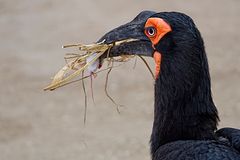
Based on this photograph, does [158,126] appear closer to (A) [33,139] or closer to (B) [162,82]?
(B) [162,82]

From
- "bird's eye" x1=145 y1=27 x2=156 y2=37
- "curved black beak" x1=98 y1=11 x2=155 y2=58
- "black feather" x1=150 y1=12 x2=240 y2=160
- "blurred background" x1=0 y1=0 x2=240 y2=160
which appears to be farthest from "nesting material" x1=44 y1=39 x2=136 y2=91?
"blurred background" x1=0 y1=0 x2=240 y2=160

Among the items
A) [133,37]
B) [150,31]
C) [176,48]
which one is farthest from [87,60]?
[176,48]

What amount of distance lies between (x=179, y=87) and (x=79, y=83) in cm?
333

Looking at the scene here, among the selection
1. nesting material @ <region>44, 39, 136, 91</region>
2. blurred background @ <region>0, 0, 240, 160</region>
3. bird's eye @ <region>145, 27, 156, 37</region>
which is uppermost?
bird's eye @ <region>145, 27, 156, 37</region>

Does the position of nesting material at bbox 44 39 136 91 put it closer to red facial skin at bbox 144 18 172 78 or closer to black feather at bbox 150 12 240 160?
red facial skin at bbox 144 18 172 78

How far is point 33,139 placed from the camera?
6.43m

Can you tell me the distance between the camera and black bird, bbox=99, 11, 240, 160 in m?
3.88

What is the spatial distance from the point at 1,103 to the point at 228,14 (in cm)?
293

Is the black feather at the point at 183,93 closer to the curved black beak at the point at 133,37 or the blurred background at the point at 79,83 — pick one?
the curved black beak at the point at 133,37

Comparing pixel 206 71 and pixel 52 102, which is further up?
pixel 206 71

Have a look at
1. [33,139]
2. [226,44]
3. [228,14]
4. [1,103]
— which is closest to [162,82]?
[33,139]

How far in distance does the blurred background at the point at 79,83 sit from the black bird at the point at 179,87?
2148 mm

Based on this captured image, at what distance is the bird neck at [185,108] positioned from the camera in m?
3.95

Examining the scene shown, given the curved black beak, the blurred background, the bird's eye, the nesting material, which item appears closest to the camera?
the bird's eye
